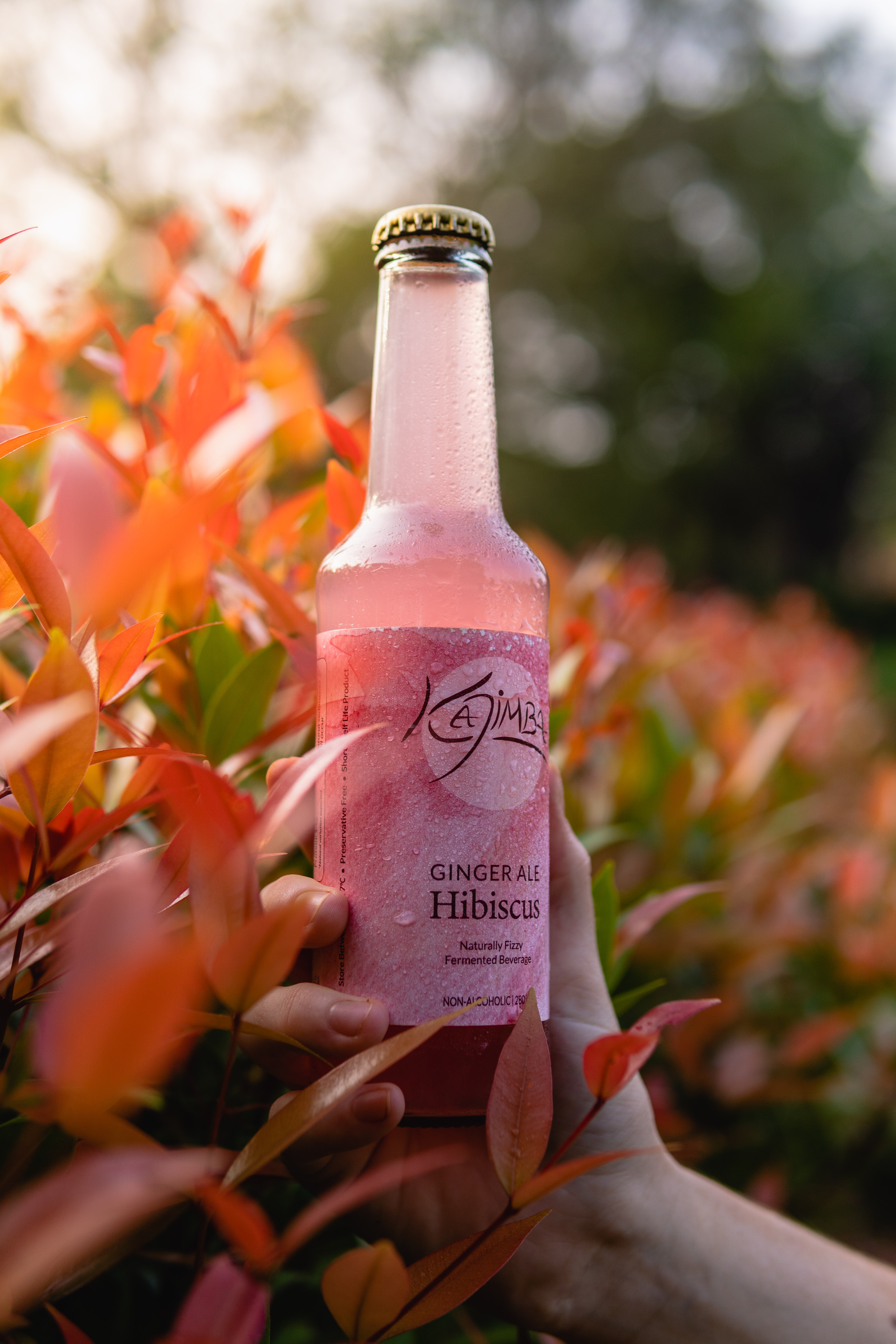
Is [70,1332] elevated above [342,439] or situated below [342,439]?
below

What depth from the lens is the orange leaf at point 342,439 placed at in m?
0.88

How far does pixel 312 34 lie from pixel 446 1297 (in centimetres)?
1387

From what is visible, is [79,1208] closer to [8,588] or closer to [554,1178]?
[554,1178]

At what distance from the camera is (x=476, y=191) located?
Answer: 44.9ft

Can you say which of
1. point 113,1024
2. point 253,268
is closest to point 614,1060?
point 113,1024

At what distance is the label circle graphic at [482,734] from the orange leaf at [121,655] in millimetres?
206

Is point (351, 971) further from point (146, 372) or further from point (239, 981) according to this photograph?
point (146, 372)

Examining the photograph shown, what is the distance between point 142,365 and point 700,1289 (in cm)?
101

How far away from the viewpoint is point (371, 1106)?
0.65m

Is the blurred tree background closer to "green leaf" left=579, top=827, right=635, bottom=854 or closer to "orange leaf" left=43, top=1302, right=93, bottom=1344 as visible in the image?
"green leaf" left=579, top=827, right=635, bottom=854

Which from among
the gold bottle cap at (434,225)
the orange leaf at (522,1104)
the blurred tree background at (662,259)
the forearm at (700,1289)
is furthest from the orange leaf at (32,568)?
the blurred tree background at (662,259)

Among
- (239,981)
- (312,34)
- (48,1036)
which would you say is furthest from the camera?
(312,34)

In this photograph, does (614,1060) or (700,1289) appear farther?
(700,1289)

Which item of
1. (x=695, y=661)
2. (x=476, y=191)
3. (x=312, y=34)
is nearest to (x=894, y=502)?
(x=476, y=191)
